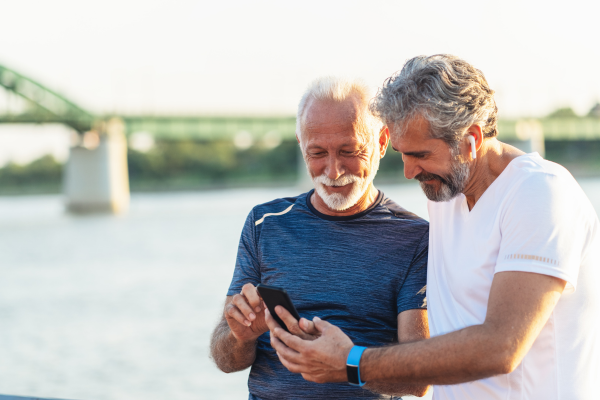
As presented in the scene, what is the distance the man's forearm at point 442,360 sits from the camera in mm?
1993

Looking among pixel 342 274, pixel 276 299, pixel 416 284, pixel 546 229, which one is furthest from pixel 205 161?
pixel 546 229

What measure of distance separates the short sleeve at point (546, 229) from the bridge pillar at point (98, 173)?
44.3 meters

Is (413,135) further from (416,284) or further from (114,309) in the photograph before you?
(114,309)

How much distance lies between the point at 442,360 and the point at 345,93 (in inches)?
54.1

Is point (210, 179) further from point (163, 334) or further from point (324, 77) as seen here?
point (324, 77)

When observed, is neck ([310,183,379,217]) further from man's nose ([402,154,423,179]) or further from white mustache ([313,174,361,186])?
man's nose ([402,154,423,179])

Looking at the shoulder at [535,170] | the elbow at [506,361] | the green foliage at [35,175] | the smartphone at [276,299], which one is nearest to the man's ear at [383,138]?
the shoulder at [535,170]

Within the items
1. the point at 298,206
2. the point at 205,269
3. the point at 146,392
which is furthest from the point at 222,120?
the point at 298,206

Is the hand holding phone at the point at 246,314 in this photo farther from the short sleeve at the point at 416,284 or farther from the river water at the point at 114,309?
the river water at the point at 114,309

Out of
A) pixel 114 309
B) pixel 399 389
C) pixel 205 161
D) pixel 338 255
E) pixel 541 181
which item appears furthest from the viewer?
pixel 205 161

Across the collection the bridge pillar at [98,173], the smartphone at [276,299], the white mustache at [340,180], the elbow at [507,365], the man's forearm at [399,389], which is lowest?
the bridge pillar at [98,173]

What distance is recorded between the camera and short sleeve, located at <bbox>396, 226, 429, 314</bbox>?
2822mm

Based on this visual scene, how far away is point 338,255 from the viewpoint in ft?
9.68

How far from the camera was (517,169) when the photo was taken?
2.19 metres
